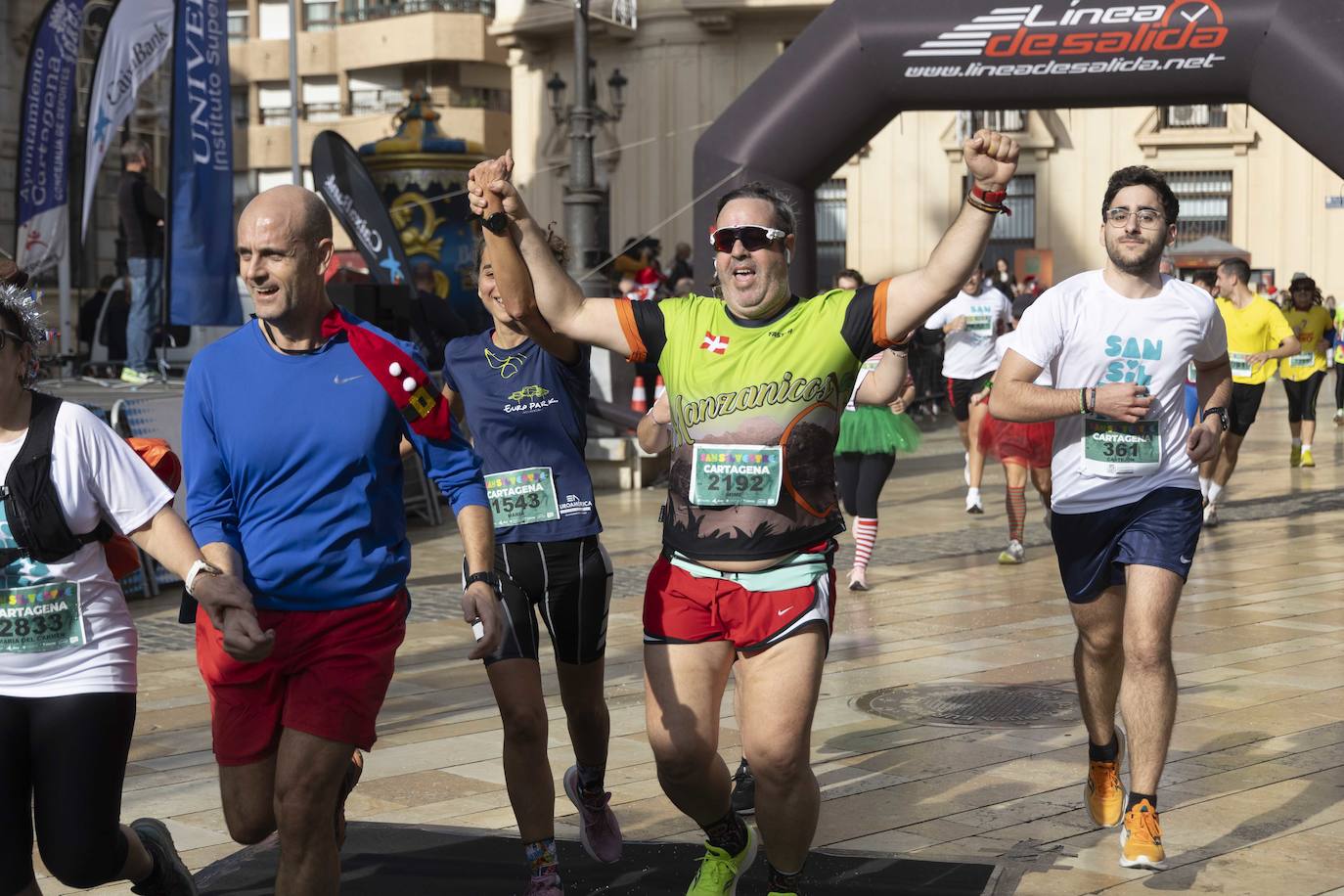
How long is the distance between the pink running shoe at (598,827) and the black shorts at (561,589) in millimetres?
401

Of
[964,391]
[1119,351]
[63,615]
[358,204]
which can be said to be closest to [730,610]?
[63,615]

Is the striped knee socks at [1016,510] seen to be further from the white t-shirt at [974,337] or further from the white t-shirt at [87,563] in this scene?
the white t-shirt at [87,563]

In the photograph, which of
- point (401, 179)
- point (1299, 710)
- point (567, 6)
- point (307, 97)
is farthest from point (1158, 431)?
point (307, 97)

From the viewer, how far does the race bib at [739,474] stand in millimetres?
4527

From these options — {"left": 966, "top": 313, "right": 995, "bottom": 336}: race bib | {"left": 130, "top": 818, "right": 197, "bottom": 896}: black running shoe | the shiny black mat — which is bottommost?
the shiny black mat

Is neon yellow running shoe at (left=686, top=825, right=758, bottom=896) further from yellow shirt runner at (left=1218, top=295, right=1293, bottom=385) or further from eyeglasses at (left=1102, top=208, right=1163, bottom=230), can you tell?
yellow shirt runner at (left=1218, top=295, right=1293, bottom=385)

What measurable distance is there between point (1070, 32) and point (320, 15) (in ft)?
169

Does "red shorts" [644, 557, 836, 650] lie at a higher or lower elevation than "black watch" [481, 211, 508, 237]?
lower

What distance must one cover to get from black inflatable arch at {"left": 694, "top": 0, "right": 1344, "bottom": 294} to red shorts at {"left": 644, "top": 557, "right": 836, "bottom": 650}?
5.47 metres

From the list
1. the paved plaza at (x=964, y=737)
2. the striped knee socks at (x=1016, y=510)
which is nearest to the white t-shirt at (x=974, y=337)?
the striped knee socks at (x=1016, y=510)

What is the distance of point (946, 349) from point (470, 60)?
142 ft

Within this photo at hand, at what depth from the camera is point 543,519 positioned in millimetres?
5191

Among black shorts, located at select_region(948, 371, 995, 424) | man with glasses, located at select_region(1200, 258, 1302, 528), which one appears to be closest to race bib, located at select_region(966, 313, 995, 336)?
black shorts, located at select_region(948, 371, 995, 424)

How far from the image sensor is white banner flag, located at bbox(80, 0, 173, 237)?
14.2 m
